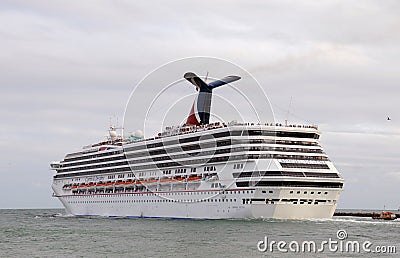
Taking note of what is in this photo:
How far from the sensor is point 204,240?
51.3 meters

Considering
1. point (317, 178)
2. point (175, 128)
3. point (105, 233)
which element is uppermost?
point (175, 128)

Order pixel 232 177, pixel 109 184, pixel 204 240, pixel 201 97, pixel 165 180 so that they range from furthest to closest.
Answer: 1. pixel 109 184
2. pixel 201 97
3. pixel 165 180
4. pixel 232 177
5. pixel 204 240

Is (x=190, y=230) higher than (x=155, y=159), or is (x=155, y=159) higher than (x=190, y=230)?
(x=155, y=159)

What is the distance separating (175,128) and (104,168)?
17.1 meters

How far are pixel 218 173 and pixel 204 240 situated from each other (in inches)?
767

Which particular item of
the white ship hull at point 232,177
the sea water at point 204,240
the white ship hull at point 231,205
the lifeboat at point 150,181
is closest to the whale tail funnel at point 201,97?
the white ship hull at point 232,177

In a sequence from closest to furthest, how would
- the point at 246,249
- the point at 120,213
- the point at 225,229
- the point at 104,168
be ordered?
the point at 246,249 → the point at 225,229 → the point at 120,213 → the point at 104,168

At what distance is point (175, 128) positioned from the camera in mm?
84375

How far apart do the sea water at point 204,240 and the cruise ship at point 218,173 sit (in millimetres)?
2115

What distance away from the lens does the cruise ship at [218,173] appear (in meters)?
65.0

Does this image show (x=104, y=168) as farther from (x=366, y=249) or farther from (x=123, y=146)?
(x=366, y=249)

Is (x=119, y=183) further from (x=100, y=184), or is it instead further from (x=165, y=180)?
(x=165, y=180)

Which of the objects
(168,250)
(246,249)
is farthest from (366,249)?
(168,250)

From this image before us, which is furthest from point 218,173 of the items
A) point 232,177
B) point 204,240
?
point 204,240
